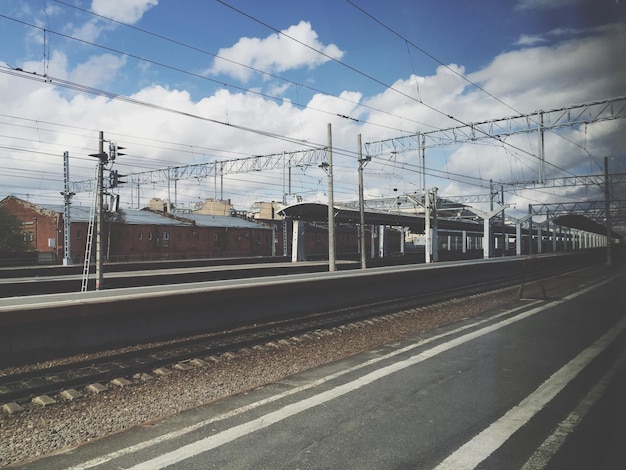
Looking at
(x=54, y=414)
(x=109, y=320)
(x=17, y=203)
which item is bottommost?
(x=54, y=414)

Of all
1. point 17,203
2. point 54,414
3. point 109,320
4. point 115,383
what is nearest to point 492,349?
point 115,383

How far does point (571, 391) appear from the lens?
5824mm

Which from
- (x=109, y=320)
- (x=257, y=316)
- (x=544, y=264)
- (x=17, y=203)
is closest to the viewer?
(x=109, y=320)

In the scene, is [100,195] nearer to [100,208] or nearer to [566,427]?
[100,208]

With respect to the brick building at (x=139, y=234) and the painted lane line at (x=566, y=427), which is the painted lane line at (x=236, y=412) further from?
the brick building at (x=139, y=234)

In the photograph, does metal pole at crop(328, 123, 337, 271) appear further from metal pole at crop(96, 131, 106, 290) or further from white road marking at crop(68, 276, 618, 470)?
white road marking at crop(68, 276, 618, 470)

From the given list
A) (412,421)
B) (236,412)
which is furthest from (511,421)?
(236,412)

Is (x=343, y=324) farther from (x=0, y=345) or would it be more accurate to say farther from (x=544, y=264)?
(x=544, y=264)

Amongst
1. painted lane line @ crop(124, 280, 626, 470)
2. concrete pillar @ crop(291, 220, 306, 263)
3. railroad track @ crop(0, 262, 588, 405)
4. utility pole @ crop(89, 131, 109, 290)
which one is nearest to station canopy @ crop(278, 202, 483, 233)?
concrete pillar @ crop(291, 220, 306, 263)

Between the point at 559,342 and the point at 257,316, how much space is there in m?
7.99

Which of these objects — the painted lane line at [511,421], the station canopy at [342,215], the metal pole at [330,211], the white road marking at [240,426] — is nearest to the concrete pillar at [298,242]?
the station canopy at [342,215]

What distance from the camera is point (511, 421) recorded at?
4.93 metres

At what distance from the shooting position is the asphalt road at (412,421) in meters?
4.15

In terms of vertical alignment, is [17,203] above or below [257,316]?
above
